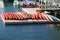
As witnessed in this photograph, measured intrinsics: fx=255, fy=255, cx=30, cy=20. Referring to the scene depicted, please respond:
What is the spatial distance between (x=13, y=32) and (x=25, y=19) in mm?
3620

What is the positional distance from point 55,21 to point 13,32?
4877 millimetres

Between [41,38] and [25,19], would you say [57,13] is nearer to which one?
[25,19]

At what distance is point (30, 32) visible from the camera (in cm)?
2047

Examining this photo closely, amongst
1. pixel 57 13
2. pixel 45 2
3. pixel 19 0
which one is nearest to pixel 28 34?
pixel 57 13

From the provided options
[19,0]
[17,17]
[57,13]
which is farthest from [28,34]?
[19,0]

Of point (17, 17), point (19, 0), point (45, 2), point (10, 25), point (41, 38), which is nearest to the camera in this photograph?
point (41, 38)

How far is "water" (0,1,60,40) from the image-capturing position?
19.2 m

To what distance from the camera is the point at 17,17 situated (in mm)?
24188

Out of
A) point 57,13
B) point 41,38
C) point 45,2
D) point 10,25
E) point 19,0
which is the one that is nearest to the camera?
point 41,38

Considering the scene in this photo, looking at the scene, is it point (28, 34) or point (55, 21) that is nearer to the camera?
point (28, 34)

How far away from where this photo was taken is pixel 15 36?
19.4 meters

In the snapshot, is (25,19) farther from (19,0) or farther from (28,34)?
(19,0)

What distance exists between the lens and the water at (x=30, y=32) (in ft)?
62.8

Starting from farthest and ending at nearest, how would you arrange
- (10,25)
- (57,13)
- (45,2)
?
1. (45,2)
2. (57,13)
3. (10,25)
